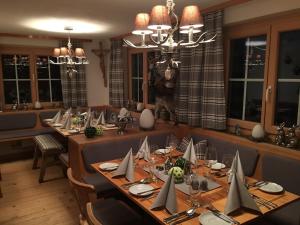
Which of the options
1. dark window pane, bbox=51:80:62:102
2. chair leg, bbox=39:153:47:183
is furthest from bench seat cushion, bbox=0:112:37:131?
chair leg, bbox=39:153:47:183

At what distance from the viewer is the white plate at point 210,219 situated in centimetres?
136

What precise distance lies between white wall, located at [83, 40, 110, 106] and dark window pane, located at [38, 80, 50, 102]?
2.76 feet

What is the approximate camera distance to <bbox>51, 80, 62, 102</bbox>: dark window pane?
17.4 ft

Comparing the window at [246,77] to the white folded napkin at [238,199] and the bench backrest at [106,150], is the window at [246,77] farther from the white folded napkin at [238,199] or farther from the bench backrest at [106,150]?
the white folded napkin at [238,199]

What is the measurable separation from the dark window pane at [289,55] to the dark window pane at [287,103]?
4.2 inches

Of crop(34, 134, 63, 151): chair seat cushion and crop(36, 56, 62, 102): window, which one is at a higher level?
crop(36, 56, 62, 102): window

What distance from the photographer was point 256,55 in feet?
9.24

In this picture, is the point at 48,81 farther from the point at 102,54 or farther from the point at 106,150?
the point at 106,150

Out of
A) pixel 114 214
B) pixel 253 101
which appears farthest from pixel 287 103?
pixel 114 214

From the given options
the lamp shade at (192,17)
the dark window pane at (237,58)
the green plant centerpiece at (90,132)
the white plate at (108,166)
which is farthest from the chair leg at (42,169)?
the lamp shade at (192,17)

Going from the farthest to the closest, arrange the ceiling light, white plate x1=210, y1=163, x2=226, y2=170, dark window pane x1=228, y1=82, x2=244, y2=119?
the ceiling light < dark window pane x1=228, y1=82, x2=244, y2=119 < white plate x1=210, y1=163, x2=226, y2=170

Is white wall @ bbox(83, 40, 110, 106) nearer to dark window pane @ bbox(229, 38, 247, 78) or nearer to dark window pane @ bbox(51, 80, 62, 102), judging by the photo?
dark window pane @ bbox(51, 80, 62, 102)

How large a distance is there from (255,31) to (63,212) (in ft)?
9.52

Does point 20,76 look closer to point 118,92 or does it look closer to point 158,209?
point 118,92
